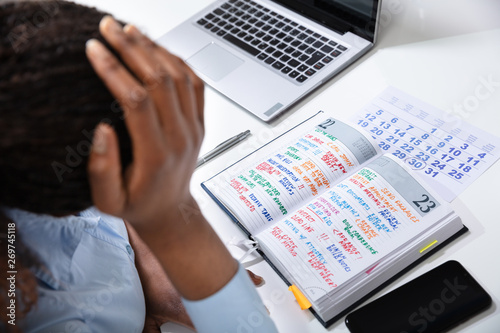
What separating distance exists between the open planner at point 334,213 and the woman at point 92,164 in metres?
0.10

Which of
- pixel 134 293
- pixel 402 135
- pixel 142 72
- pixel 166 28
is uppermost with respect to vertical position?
pixel 142 72

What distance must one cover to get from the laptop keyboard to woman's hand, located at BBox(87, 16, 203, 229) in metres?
0.45

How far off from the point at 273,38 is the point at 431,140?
37 cm

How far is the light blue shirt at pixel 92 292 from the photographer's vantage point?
0.58m

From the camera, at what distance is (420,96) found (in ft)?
2.82

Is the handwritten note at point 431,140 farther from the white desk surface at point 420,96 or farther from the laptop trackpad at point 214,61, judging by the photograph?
the laptop trackpad at point 214,61

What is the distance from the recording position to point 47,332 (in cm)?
59

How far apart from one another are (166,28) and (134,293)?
0.63m

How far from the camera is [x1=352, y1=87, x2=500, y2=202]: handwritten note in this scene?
75 centimetres

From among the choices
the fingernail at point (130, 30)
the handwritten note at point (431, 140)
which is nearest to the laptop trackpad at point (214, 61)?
the handwritten note at point (431, 140)

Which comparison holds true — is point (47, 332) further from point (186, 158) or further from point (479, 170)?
point (479, 170)

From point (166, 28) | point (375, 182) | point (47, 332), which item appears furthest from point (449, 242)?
point (166, 28)

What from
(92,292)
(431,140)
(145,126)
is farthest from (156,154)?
(431,140)

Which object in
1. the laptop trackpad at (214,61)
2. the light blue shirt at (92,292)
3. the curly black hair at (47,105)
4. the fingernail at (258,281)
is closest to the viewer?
the curly black hair at (47,105)
